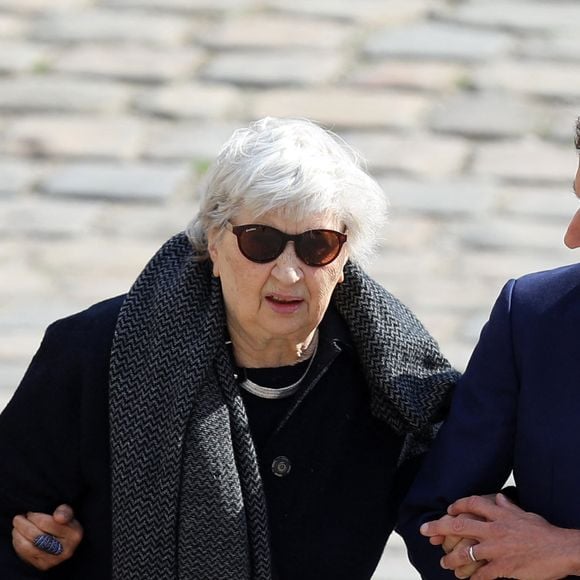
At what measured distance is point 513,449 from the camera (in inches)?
112

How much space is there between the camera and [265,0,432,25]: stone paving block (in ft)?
25.3

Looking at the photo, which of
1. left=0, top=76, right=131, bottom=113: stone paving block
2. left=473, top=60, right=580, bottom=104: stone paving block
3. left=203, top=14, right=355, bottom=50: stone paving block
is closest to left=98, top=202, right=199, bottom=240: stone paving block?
left=0, top=76, right=131, bottom=113: stone paving block

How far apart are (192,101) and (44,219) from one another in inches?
48.7

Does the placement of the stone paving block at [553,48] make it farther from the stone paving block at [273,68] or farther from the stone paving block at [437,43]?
the stone paving block at [273,68]

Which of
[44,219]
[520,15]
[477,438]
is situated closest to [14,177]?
[44,219]

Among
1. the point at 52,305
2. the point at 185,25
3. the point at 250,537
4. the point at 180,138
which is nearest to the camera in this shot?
the point at 250,537

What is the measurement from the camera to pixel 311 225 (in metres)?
2.85

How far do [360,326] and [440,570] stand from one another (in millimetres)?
517

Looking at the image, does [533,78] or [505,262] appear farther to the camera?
[533,78]

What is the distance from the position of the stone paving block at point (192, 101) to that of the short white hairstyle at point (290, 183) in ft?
12.3

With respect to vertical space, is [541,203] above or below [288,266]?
below

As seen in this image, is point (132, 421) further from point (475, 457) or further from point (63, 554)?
point (475, 457)

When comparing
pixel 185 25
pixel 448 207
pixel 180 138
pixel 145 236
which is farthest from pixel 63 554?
pixel 185 25

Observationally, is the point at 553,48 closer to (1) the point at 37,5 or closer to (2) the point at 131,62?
(2) the point at 131,62
